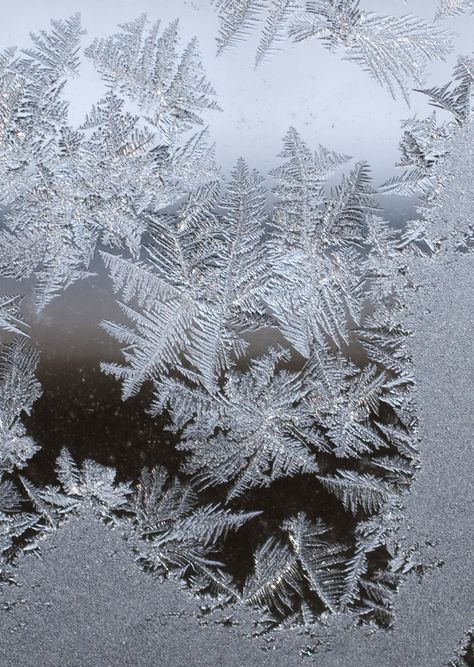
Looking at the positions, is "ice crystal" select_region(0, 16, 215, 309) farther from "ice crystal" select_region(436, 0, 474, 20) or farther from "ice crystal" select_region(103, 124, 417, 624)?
"ice crystal" select_region(436, 0, 474, 20)

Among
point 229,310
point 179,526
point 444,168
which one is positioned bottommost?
point 179,526

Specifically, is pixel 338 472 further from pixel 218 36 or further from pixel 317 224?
pixel 218 36

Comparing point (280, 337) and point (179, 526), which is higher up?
point (280, 337)

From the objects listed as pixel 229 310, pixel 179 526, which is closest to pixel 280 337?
pixel 229 310

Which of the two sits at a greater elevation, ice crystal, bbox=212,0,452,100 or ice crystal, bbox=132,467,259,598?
ice crystal, bbox=212,0,452,100

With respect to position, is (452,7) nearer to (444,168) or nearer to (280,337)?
(444,168)

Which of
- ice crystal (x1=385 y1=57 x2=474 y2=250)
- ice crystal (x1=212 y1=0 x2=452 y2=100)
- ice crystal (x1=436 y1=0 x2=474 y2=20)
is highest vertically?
ice crystal (x1=436 y1=0 x2=474 y2=20)

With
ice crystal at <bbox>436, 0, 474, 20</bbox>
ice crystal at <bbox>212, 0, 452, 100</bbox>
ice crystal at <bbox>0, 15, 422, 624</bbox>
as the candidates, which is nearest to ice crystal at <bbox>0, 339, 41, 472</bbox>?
ice crystal at <bbox>0, 15, 422, 624</bbox>

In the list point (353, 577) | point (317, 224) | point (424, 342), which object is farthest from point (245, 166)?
point (353, 577)
